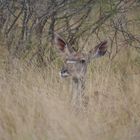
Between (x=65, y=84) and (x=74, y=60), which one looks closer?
(x=74, y=60)

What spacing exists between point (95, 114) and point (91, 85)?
30.9 inches

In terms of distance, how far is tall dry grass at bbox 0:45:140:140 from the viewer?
5613mm

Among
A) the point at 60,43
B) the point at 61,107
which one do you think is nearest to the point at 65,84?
the point at 60,43

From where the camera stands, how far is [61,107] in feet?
19.4

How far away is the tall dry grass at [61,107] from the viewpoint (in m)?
5.61

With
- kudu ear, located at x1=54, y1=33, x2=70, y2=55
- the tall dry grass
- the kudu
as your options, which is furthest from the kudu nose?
kudu ear, located at x1=54, y1=33, x2=70, y2=55

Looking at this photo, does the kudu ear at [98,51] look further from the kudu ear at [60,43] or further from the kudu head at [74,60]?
the kudu ear at [60,43]

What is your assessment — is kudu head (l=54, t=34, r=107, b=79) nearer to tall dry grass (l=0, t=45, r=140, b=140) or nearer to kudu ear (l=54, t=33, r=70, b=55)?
kudu ear (l=54, t=33, r=70, b=55)

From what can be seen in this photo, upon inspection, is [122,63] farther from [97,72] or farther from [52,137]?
[52,137]

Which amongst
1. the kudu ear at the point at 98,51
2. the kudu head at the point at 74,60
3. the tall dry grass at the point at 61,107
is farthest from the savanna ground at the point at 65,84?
the kudu ear at the point at 98,51

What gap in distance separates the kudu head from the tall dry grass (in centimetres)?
23

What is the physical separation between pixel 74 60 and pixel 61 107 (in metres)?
0.72

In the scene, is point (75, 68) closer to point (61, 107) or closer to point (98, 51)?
point (98, 51)

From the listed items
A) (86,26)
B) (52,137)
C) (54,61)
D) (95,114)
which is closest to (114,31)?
(86,26)
